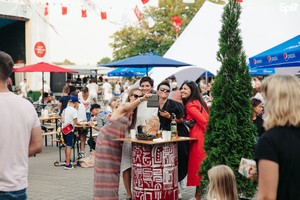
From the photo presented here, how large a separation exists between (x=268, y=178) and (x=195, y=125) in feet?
15.6

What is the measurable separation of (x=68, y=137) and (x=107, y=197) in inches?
159

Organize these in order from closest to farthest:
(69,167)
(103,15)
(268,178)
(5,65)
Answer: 1. (268,178)
2. (5,65)
3. (69,167)
4. (103,15)

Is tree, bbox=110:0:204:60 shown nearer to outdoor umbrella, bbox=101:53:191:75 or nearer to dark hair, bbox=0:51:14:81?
outdoor umbrella, bbox=101:53:191:75

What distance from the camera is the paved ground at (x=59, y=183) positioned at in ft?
27.6

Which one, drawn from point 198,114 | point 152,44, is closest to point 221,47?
point 198,114

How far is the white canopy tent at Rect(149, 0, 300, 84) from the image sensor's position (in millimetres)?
14617

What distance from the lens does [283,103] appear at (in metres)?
2.81

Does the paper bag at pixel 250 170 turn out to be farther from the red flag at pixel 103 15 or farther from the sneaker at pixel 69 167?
the red flag at pixel 103 15

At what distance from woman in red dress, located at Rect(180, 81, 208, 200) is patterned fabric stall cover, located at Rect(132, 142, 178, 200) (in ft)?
1.86

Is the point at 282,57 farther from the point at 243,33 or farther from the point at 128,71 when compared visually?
the point at 128,71

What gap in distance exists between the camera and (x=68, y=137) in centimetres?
1082

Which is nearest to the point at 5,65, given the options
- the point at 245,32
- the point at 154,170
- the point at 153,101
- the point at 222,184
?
the point at 222,184

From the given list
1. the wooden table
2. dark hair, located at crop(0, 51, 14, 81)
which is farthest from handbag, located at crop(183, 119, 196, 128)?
dark hair, located at crop(0, 51, 14, 81)

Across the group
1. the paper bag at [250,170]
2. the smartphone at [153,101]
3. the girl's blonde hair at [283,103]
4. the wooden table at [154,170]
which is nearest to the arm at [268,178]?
the girl's blonde hair at [283,103]
